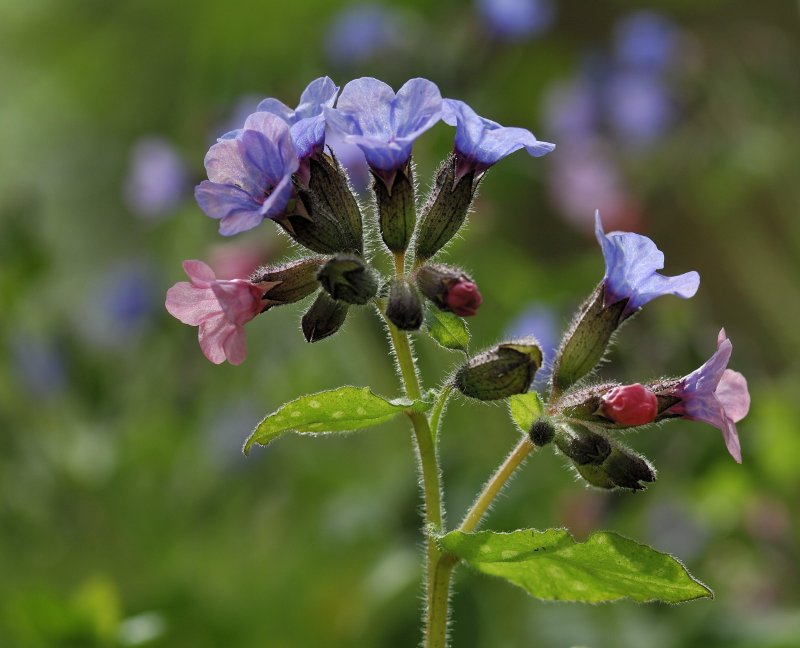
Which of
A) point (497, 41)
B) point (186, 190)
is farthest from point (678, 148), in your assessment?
point (186, 190)

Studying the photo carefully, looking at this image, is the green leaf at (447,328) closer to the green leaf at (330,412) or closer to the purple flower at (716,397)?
the green leaf at (330,412)

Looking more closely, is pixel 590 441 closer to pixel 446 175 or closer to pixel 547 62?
pixel 446 175

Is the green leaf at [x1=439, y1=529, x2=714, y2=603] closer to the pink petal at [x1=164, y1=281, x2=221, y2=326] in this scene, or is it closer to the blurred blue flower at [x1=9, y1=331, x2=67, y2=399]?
the pink petal at [x1=164, y1=281, x2=221, y2=326]

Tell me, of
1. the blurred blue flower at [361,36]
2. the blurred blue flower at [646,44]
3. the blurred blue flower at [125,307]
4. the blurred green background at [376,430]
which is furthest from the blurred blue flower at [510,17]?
the blurred blue flower at [125,307]

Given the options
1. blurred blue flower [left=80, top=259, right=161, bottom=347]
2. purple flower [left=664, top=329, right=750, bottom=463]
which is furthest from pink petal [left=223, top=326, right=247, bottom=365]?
blurred blue flower [left=80, top=259, right=161, bottom=347]

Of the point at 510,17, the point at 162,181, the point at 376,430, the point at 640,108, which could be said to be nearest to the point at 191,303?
the point at 162,181

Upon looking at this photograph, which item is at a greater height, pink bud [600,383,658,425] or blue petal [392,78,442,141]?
blue petal [392,78,442,141]

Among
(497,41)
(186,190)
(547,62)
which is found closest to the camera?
(186,190)
